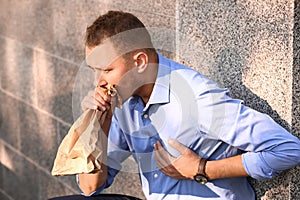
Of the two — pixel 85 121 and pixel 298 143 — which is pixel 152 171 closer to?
pixel 85 121

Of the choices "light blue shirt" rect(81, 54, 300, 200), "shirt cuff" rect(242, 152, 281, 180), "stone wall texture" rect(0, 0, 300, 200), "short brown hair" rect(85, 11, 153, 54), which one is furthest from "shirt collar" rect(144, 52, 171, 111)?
"shirt cuff" rect(242, 152, 281, 180)

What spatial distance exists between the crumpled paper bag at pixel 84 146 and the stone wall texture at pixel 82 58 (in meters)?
0.58

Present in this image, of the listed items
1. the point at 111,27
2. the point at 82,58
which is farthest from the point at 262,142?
the point at 82,58

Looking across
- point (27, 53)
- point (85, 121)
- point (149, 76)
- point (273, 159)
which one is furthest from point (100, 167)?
point (27, 53)

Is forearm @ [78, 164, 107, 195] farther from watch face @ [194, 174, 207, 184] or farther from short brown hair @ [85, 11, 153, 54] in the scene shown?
short brown hair @ [85, 11, 153, 54]

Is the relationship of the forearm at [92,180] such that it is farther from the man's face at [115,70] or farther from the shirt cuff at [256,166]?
the shirt cuff at [256,166]

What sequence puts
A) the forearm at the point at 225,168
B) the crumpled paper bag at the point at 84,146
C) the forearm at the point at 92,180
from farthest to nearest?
the forearm at the point at 92,180, the crumpled paper bag at the point at 84,146, the forearm at the point at 225,168

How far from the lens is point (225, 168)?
3270mm

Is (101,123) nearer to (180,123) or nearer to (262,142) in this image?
(180,123)

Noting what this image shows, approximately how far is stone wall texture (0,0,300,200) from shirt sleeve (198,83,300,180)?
157 millimetres

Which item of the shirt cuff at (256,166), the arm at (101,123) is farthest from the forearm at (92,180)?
the shirt cuff at (256,166)

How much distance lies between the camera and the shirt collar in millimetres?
3395

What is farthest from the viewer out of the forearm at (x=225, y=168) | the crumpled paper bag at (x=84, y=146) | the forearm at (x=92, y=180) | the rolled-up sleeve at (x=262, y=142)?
the forearm at (x=92, y=180)

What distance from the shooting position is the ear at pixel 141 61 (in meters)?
3.32
